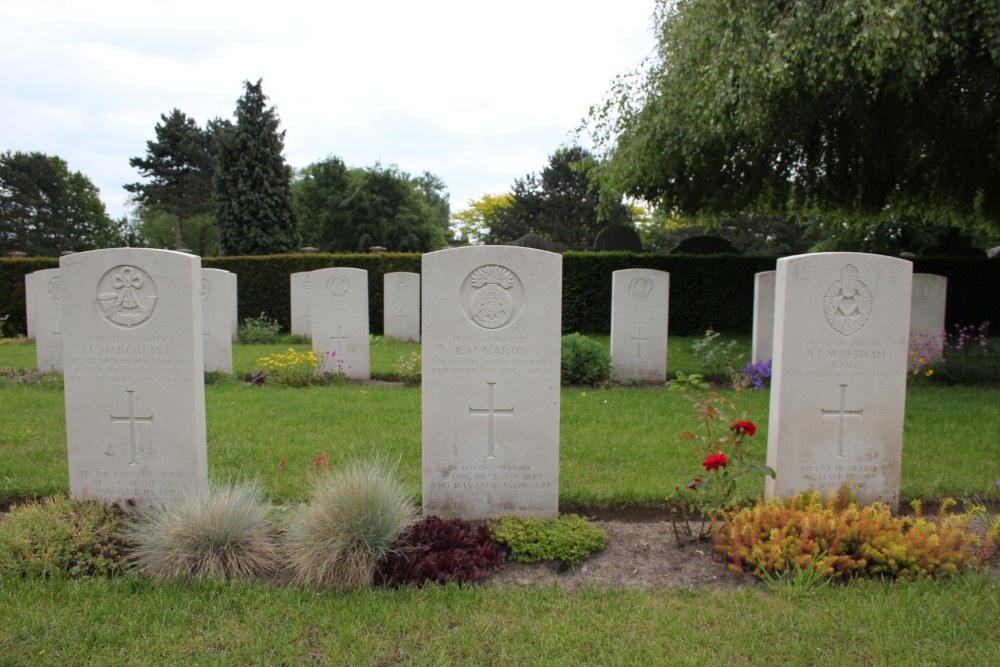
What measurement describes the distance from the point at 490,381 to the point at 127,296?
2442mm

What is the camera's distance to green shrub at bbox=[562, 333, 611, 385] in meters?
9.57

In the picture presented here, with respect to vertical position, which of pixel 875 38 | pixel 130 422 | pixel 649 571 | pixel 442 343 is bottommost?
pixel 649 571

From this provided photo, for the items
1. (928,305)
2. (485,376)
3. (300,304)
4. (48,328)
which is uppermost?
(928,305)

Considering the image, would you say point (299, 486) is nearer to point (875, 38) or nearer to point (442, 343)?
point (442, 343)

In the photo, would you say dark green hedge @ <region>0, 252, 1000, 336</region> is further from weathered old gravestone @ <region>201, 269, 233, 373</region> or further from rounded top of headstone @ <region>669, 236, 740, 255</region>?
weathered old gravestone @ <region>201, 269, 233, 373</region>

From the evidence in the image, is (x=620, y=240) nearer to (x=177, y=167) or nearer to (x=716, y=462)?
(x=716, y=462)

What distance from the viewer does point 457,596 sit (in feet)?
10.4

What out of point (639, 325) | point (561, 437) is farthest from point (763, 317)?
point (561, 437)

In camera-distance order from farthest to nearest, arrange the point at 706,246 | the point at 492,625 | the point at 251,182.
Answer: the point at 251,182, the point at 706,246, the point at 492,625

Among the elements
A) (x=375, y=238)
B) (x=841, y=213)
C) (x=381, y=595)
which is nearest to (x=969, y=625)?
(x=381, y=595)

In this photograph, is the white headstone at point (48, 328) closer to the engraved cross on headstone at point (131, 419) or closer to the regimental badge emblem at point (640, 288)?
the engraved cross on headstone at point (131, 419)

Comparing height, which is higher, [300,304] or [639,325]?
[300,304]

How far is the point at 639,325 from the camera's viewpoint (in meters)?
10.0

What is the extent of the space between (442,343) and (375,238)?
35.3m
